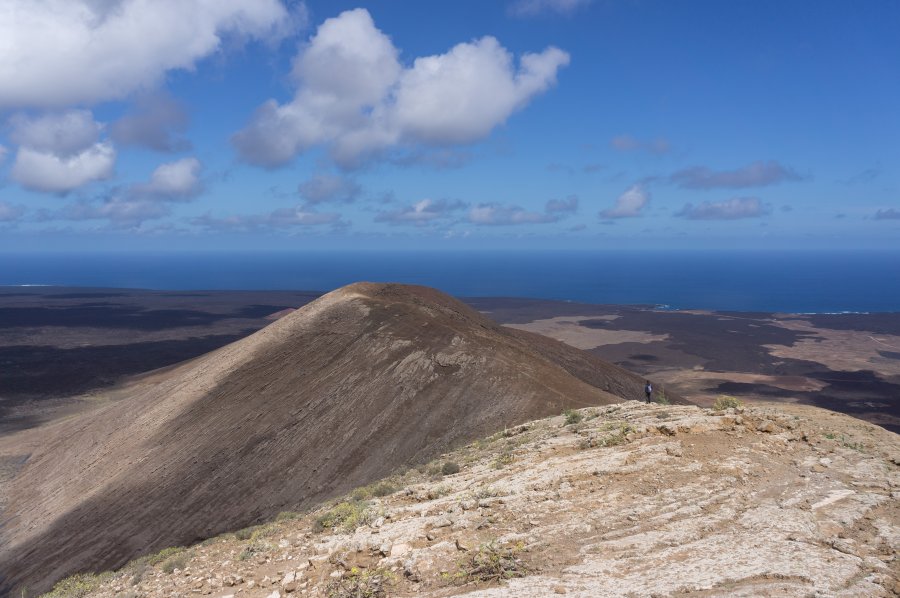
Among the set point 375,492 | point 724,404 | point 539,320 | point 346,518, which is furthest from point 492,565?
point 539,320

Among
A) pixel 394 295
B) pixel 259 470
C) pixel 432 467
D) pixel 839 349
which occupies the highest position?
pixel 394 295

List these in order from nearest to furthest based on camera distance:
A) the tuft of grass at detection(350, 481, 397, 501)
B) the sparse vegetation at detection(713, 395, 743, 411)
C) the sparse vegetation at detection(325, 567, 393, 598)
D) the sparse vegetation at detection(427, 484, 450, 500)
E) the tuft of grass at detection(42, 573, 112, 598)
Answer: the sparse vegetation at detection(325, 567, 393, 598) → the sparse vegetation at detection(427, 484, 450, 500) → the tuft of grass at detection(42, 573, 112, 598) → the tuft of grass at detection(350, 481, 397, 501) → the sparse vegetation at detection(713, 395, 743, 411)

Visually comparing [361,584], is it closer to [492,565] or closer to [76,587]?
[492,565]

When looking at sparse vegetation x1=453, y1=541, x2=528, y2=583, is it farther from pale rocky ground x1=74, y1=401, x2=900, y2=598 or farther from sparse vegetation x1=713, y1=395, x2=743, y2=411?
sparse vegetation x1=713, y1=395, x2=743, y2=411

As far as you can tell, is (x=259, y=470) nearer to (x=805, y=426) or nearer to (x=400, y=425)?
(x=400, y=425)

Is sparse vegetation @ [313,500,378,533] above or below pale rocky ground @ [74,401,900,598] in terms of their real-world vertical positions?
below

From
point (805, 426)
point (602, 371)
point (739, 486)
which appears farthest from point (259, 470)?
point (602, 371)

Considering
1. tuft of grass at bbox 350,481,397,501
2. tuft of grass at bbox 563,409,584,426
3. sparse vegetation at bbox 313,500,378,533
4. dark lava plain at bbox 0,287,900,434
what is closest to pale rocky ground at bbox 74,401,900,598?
sparse vegetation at bbox 313,500,378,533
